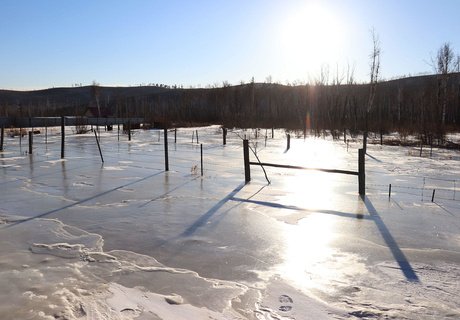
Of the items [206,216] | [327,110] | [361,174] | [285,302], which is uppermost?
[327,110]

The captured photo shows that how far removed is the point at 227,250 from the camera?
539 centimetres

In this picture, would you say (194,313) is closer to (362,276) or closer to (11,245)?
(362,276)

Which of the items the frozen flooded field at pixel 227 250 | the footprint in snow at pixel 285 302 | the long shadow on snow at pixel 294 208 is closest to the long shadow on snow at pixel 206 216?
the frozen flooded field at pixel 227 250

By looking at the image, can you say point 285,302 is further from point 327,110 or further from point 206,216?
point 327,110

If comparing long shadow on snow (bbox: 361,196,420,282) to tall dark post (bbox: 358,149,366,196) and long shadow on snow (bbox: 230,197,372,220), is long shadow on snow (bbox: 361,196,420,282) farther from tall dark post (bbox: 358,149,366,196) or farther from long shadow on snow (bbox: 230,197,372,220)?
tall dark post (bbox: 358,149,366,196)

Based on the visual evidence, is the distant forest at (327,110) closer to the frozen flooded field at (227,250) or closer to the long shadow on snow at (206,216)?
the long shadow on snow at (206,216)

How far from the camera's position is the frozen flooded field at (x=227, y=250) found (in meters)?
3.85

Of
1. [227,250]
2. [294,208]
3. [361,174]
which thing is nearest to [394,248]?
[227,250]

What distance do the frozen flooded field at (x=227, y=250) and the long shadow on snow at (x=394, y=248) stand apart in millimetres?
25

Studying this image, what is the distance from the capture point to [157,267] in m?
4.76

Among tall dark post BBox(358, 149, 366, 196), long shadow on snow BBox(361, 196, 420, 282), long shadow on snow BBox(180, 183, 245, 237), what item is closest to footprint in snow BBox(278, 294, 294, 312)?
long shadow on snow BBox(361, 196, 420, 282)

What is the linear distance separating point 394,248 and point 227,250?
7.23 ft

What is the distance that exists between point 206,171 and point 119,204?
4947mm

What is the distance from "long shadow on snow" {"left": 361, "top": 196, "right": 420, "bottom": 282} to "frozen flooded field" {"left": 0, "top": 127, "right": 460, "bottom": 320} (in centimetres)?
2
